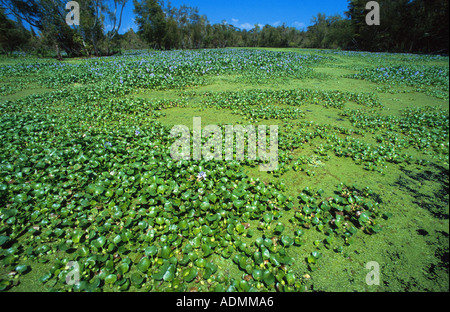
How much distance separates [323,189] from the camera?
106 inches

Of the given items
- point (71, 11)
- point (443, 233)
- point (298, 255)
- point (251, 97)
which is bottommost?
point (298, 255)

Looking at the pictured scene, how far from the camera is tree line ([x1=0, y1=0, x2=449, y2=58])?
1.81 metres

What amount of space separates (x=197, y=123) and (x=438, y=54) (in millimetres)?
3942

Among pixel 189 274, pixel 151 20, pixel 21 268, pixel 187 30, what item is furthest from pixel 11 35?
pixel 189 274

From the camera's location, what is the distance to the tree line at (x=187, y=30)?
1810 millimetres

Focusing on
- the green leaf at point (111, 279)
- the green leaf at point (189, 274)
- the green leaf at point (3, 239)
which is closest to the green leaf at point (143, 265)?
the green leaf at point (111, 279)

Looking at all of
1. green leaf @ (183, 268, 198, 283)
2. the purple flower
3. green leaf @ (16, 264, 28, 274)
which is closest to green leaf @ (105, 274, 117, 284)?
green leaf @ (183, 268, 198, 283)

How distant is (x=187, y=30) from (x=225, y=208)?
55.3 metres

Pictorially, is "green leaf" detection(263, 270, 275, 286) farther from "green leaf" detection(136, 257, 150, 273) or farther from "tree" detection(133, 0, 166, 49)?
"tree" detection(133, 0, 166, 49)

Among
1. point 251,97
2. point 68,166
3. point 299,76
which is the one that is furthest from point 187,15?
point 68,166

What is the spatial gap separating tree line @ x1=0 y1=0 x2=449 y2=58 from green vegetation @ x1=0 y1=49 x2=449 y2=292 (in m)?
0.51

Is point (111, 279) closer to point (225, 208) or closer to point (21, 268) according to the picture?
point (21, 268)

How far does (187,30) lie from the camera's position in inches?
1857
